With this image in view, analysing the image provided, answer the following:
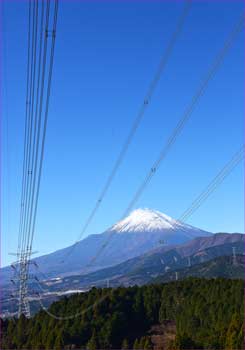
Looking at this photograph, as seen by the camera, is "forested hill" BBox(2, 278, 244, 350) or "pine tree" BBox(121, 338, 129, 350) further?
"pine tree" BBox(121, 338, 129, 350)

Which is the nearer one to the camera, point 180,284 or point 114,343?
point 114,343

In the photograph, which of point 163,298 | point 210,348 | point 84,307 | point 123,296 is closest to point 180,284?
point 163,298

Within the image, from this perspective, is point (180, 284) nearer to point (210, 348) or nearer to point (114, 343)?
point (114, 343)

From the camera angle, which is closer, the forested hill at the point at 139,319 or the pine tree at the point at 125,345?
the forested hill at the point at 139,319

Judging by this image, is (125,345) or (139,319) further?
(139,319)

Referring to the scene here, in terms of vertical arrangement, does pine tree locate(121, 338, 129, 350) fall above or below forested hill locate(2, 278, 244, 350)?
below

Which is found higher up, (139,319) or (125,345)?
(139,319)

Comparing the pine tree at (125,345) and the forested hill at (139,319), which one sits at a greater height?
the forested hill at (139,319)

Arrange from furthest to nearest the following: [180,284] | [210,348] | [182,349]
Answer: [180,284]
[210,348]
[182,349]
